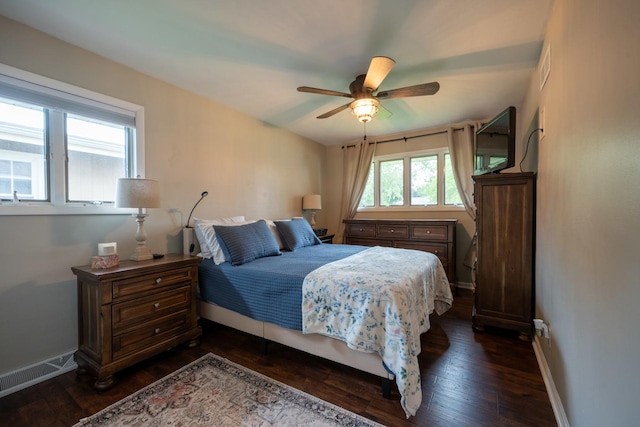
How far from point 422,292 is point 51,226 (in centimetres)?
288

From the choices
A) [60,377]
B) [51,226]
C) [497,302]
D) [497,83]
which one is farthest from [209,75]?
[497,302]

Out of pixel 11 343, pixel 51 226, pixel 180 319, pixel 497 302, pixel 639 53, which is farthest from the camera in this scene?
pixel 497 302

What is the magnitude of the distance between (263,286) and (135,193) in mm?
1280

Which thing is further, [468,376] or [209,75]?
[209,75]

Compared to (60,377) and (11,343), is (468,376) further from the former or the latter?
(11,343)

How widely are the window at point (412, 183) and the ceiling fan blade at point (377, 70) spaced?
250cm

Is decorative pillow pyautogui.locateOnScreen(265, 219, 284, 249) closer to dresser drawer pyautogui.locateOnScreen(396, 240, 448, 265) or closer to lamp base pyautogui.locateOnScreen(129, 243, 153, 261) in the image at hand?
lamp base pyautogui.locateOnScreen(129, 243, 153, 261)

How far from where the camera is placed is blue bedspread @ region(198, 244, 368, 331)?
1985mm

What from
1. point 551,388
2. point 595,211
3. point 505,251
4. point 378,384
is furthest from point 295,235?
point 595,211

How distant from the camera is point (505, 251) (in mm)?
2479

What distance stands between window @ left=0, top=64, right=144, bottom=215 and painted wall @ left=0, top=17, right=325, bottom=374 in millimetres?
91

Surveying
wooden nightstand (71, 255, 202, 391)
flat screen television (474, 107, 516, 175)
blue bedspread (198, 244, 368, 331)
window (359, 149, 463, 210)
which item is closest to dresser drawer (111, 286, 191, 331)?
wooden nightstand (71, 255, 202, 391)

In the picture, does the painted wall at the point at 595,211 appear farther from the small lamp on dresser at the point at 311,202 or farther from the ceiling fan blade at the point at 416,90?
the small lamp on dresser at the point at 311,202

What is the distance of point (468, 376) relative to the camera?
74.2 inches
